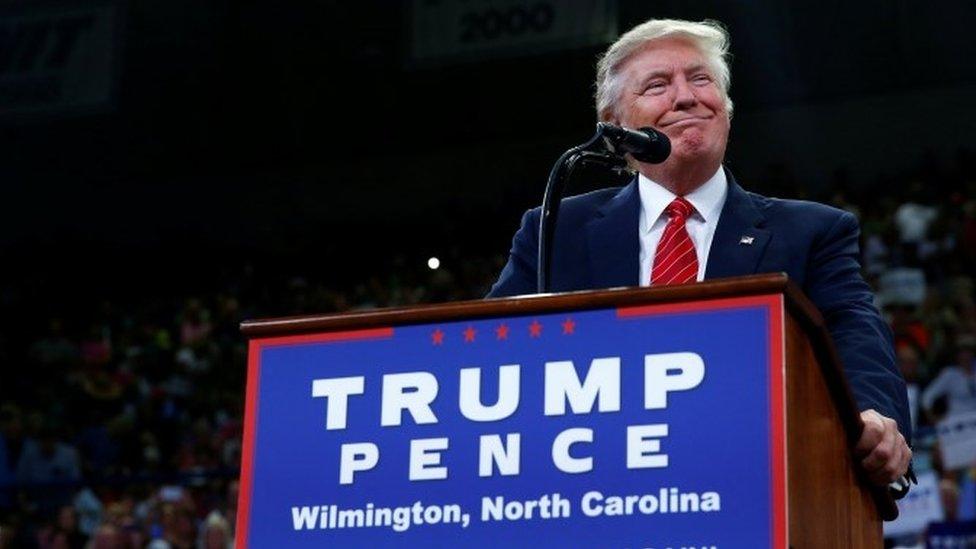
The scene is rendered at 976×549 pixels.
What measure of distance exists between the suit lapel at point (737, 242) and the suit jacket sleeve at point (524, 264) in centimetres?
25

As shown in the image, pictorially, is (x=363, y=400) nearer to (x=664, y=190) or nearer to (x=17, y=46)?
(x=664, y=190)

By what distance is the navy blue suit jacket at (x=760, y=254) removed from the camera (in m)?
1.94

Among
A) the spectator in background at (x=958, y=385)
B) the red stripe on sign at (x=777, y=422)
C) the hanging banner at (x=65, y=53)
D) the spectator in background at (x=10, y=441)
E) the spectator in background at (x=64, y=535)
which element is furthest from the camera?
the hanging banner at (x=65, y=53)

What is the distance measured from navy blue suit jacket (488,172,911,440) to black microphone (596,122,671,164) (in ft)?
0.36

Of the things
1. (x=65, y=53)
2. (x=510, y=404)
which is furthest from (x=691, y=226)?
(x=65, y=53)

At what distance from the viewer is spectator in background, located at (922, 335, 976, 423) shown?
6.49 meters

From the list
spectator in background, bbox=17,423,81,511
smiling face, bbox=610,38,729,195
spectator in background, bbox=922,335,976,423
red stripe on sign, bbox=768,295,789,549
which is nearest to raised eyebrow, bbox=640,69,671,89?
smiling face, bbox=610,38,729,195

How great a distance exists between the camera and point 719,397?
4.96 ft

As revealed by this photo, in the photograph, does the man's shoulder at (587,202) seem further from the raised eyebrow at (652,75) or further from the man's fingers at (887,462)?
the man's fingers at (887,462)

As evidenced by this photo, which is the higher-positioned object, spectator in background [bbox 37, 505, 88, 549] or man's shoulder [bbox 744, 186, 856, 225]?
spectator in background [bbox 37, 505, 88, 549]

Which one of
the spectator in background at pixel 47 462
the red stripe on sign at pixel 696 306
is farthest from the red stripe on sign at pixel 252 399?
the spectator in background at pixel 47 462

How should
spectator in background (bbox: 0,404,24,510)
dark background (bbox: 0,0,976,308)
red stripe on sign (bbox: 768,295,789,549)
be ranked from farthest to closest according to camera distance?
dark background (bbox: 0,0,976,308), spectator in background (bbox: 0,404,24,510), red stripe on sign (bbox: 768,295,789,549)

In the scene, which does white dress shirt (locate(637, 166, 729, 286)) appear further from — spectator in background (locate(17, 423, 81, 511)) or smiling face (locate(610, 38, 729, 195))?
spectator in background (locate(17, 423, 81, 511))

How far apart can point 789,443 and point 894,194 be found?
33.7ft
